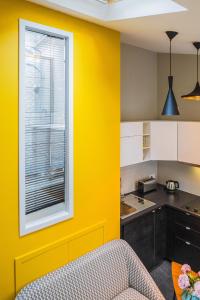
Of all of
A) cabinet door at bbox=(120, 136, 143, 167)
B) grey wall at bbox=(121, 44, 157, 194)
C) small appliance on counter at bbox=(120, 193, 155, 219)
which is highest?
grey wall at bbox=(121, 44, 157, 194)

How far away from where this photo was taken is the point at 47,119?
2506 millimetres

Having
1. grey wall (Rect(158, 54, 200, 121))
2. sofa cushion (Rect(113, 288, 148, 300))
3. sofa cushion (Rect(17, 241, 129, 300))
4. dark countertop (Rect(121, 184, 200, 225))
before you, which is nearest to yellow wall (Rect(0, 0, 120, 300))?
sofa cushion (Rect(17, 241, 129, 300))

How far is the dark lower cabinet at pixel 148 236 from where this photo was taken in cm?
340

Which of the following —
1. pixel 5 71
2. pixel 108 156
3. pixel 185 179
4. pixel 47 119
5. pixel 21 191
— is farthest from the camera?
pixel 185 179

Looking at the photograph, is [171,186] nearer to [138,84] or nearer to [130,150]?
[130,150]

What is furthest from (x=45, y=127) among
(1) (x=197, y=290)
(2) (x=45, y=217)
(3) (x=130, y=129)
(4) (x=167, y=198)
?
(4) (x=167, y=198)

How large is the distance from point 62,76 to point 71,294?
2.00 metres

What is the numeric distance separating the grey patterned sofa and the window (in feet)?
1.52

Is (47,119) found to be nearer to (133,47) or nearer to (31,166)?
(31,166)

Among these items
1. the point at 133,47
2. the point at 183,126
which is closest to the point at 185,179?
the point at 183,126

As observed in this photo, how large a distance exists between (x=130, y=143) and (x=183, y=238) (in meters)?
1.53

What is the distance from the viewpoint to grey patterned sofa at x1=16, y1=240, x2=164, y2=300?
2.27m

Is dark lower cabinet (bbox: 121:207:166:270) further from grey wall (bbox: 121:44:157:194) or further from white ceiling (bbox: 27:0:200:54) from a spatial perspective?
white ceiling (bbox: 27:0:200:54)

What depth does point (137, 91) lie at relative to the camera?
4.18 m
